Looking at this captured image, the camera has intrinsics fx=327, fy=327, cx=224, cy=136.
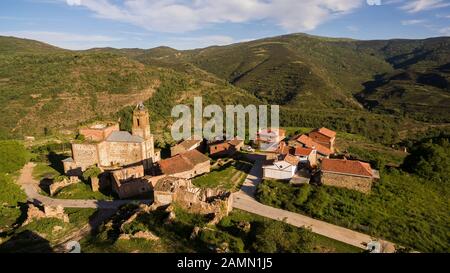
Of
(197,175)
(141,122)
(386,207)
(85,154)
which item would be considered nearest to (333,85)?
(141,122)

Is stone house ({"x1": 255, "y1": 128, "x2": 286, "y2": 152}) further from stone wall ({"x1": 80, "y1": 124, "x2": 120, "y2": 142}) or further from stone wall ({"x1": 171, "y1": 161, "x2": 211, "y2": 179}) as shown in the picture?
stone wall ({"x1": 80, "y1": 124, "x2": 120, "y2": 142})

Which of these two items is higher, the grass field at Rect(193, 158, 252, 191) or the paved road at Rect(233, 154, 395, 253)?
the grass field at Rect(193, 158, 252, 191)

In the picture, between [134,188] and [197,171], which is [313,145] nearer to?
[197,171]

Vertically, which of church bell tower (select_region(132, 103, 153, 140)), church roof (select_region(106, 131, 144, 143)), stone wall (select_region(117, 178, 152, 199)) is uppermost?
church bell tower (select_region(132, 103, 153, 140))

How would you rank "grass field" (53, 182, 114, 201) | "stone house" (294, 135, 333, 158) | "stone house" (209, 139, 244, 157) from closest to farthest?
"grass field" (53, 182, 114, 201)
"stone house" (294, 135, 333, 158)
"stone house" (209, 139, 244, 157)

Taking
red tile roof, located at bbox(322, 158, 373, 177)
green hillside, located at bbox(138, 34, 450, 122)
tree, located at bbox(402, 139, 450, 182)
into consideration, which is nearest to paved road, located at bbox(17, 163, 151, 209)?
red tile roof, located at bbox(322, 158, 373, 177)
